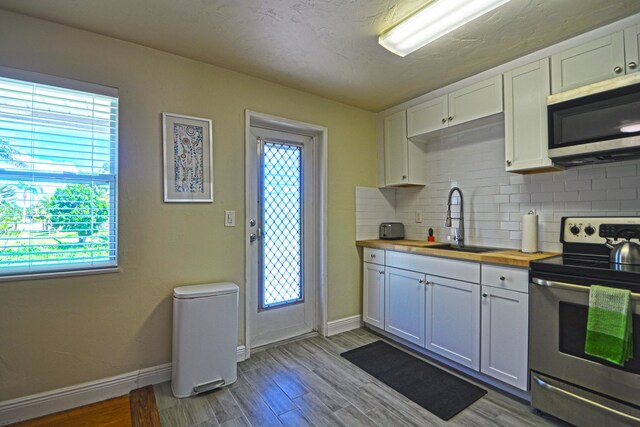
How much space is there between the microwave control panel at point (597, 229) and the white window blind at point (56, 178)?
309 centimetres

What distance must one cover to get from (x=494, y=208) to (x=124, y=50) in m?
3.10

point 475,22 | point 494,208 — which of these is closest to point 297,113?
point 475,22

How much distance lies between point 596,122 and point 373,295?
85.1 inches

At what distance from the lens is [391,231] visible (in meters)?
Result: 3.22

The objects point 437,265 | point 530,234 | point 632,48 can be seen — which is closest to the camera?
point 632,48

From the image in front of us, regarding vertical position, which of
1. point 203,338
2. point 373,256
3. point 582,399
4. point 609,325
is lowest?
point 582,399

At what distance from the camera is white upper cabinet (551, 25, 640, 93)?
5.70ft

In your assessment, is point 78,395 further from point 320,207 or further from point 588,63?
point 588,63

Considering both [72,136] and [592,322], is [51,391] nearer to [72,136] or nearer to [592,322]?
[72,136]

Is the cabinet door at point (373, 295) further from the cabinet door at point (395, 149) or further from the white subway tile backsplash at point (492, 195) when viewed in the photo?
the cabinet door at point (395, 149)

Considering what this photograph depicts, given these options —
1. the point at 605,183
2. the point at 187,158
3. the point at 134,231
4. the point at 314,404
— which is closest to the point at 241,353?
the point at 314,404

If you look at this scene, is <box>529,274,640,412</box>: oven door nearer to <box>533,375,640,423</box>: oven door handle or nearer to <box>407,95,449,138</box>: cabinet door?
<box>533,375,640,423</box>: oven door handle

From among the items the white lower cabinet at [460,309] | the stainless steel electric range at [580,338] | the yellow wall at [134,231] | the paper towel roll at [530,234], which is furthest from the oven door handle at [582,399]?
the yellow wall at [134,231]

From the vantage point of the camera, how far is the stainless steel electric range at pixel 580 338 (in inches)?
58.3
